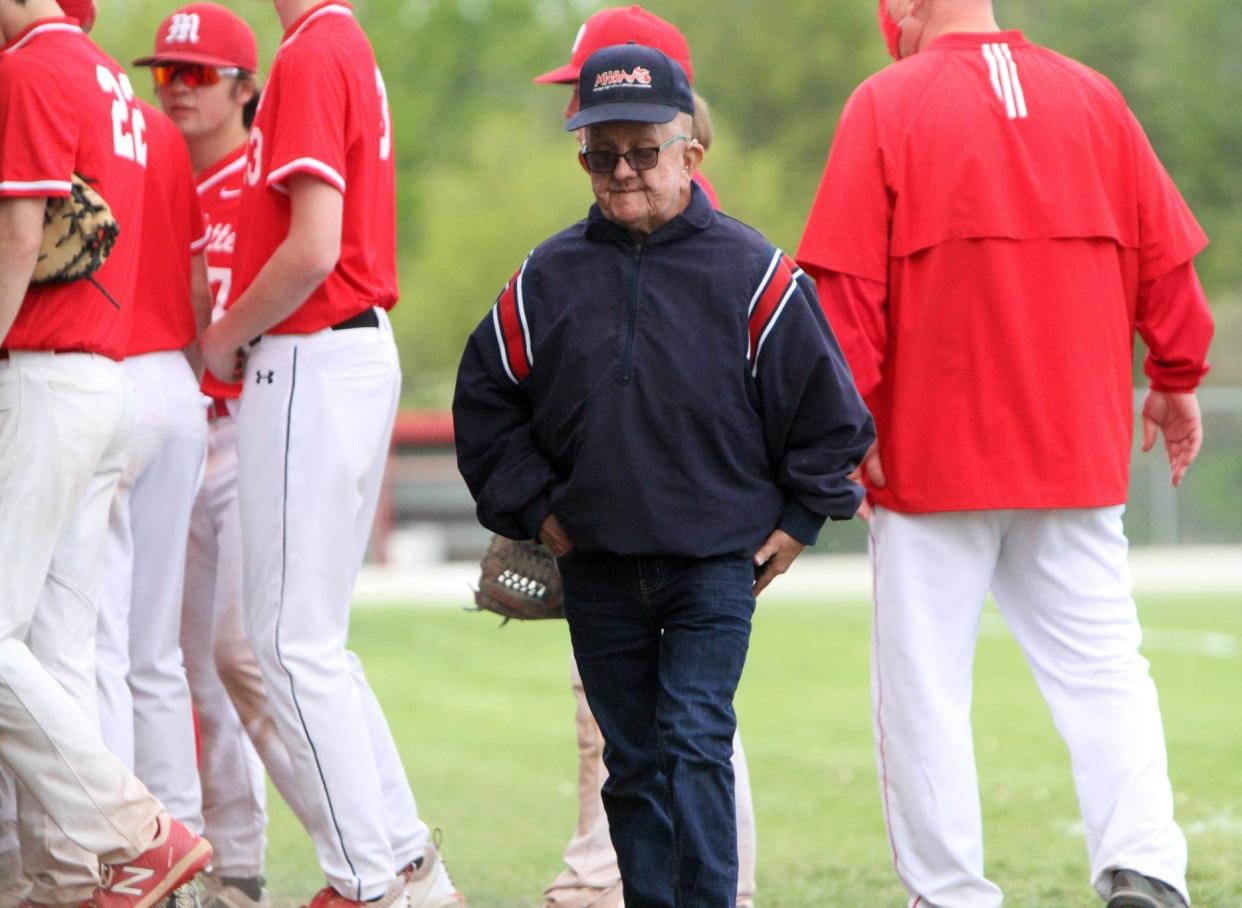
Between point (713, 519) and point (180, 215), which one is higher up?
point (180, 215)

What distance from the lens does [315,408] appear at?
489 cm

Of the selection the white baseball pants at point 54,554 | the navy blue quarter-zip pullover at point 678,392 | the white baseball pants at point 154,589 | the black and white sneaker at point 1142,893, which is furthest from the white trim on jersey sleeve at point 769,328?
the white baseball pants at point 154,589

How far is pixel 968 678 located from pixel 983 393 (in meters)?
0.71

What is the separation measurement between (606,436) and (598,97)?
0.73m

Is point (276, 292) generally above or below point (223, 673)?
above

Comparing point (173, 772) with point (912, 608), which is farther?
point (173, 772)

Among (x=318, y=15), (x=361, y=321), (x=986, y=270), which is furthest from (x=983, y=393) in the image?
(x=318, y=15)

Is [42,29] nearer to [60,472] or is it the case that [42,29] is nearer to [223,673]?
[60,472]

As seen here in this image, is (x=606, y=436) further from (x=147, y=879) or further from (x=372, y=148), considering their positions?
(x=147, y=879)

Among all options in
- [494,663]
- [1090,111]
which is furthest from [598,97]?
[494,663]

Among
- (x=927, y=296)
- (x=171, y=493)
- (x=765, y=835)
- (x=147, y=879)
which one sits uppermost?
(x=927, y=296)

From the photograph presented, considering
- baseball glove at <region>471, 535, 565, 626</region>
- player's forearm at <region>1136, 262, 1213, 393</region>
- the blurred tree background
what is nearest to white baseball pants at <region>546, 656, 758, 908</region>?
baseball glove at <region>471, 535, 565, 626</region>

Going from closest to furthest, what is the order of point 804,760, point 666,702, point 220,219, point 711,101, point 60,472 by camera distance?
point 666,702 → point 60,472 → point 220,219 → point 804,760 → point 711,101

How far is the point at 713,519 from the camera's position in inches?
168
